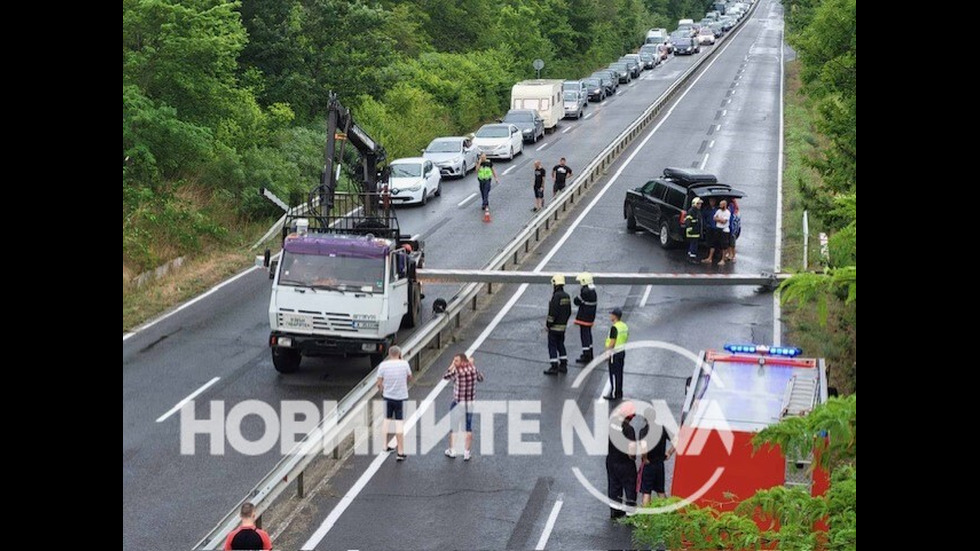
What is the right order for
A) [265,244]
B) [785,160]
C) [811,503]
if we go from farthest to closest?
1. [785,160]
2. [265,244]
3. [811,503]

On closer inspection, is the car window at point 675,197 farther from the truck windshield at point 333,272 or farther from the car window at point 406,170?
the truck windshield at point 333,272

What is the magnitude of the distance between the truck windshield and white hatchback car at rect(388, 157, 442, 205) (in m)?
16.1

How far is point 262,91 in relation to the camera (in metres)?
43.8

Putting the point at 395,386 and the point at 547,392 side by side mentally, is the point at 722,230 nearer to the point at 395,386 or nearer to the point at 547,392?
the point at 547,392

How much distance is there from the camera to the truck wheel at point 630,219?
35.1 m

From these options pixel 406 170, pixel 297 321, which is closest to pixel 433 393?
pixel 297 321

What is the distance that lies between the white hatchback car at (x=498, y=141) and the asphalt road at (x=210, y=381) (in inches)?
392

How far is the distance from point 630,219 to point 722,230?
15.1 ft

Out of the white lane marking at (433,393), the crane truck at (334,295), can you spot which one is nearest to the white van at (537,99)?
the white lane marking at (433,393)

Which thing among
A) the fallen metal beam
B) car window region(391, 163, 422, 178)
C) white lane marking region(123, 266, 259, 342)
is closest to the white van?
car window region(391, 163, 422, 178)
